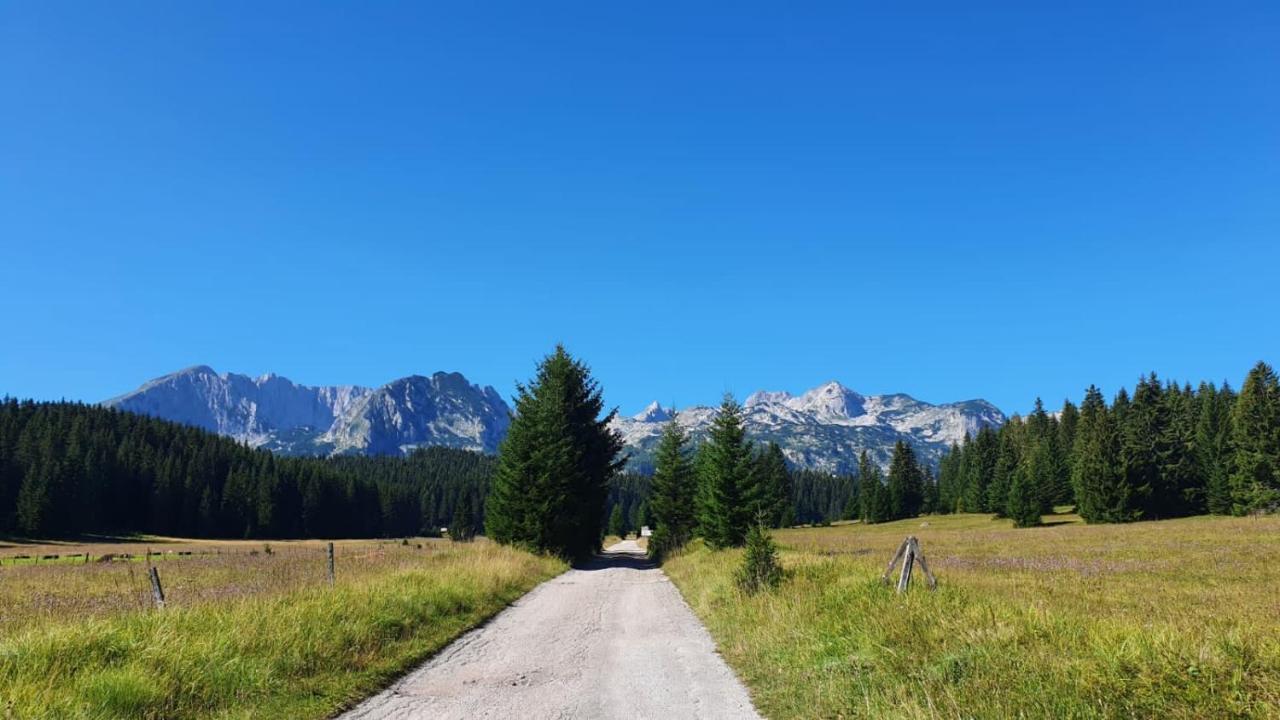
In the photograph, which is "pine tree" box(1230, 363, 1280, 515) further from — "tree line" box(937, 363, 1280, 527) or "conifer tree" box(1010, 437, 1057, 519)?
"conifer tree" box(1010, 437, 1057, 519)

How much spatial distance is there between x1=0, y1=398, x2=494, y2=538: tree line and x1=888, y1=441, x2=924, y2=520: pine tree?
7471 centimetres

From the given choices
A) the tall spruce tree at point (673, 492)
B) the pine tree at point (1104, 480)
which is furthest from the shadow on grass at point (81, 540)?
the pine tree at point (1104, 480)

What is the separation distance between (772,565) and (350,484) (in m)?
159

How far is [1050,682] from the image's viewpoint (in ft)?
22.8

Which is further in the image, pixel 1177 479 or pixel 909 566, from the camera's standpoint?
pixel 1177 479

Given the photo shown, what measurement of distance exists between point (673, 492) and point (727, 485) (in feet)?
47.4

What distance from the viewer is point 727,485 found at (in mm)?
35875

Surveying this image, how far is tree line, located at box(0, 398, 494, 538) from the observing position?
347 ft

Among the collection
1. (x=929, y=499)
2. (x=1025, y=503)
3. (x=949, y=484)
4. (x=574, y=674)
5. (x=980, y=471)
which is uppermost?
(x=980, y=471)

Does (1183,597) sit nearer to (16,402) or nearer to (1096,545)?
(1096,545)

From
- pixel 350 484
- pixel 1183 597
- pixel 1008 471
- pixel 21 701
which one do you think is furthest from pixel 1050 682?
pixel 350 484

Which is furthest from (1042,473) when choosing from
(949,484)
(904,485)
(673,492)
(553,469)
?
(553,469)

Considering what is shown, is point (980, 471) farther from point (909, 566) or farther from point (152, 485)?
point (152, 485)

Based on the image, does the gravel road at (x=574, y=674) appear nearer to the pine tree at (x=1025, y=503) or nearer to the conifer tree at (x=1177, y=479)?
the pine tree at (x=1025, y=503)
